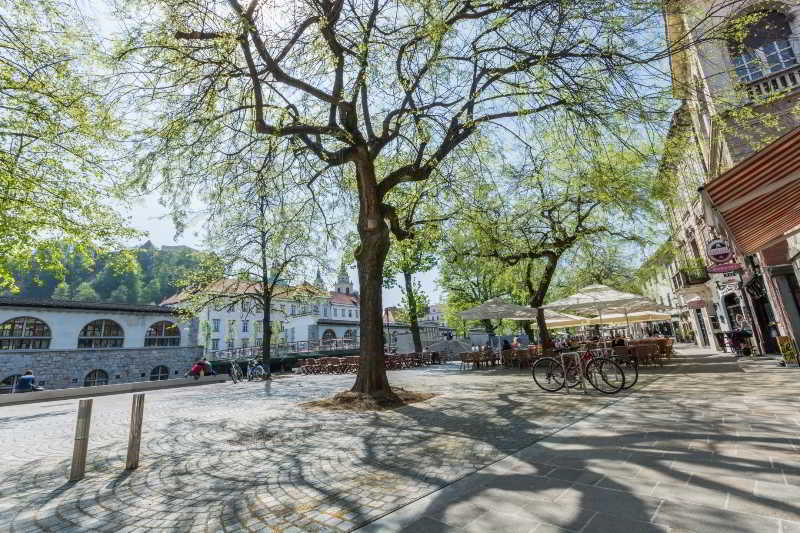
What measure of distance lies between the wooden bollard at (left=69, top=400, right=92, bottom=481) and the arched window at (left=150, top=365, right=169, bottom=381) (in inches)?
1257

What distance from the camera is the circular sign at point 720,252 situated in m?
9.52

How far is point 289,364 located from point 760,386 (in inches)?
1169

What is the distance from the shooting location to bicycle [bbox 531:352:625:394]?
8.27m

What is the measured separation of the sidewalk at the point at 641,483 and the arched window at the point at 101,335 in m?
36.0

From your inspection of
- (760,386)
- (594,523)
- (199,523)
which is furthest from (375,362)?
(760,386)

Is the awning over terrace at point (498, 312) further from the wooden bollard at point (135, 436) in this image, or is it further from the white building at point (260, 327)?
Result: the white building at point (260, 327)

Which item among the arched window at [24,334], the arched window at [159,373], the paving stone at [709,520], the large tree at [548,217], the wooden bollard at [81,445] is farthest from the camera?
the arched window at [159,373]

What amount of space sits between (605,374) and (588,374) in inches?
19.3

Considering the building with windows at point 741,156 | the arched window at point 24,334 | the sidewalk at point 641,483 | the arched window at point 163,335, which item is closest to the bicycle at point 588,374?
the sidewalk at point 641,483

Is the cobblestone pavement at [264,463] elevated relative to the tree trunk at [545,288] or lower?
lower

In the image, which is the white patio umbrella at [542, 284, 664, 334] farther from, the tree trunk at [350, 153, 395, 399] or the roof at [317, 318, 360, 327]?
the roof at [317, 318, 360, 327]

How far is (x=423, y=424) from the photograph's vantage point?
246 inches

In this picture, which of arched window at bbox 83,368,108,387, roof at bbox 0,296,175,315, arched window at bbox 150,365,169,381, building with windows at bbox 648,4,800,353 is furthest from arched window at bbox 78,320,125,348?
building with windows at bbox 648,4,800,353

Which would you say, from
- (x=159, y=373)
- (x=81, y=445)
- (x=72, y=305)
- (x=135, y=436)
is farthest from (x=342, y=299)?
(x=81, y=445)
